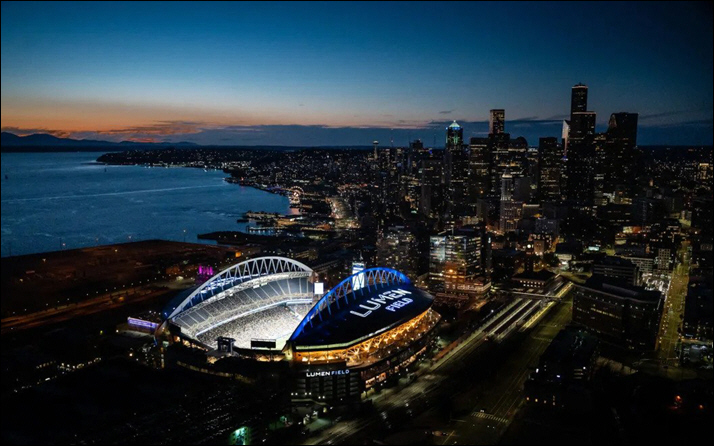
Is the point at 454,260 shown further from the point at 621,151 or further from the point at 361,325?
the point at 621,151

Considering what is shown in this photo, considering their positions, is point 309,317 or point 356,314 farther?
point 356,314

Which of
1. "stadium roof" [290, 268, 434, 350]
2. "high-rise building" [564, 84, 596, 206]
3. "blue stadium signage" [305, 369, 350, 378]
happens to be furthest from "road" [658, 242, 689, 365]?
"high-rise building" [564, 84, 596, 206]

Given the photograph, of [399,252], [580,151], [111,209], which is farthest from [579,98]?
[111,209]

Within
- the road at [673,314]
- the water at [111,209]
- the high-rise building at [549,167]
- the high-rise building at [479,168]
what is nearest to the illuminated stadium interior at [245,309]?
the road at [673,314]

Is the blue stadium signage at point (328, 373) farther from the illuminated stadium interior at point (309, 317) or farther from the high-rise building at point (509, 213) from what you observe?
the high-rise building at point (509, 213)

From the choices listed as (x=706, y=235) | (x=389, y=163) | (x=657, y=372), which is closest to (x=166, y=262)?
(x=657, y=372)
